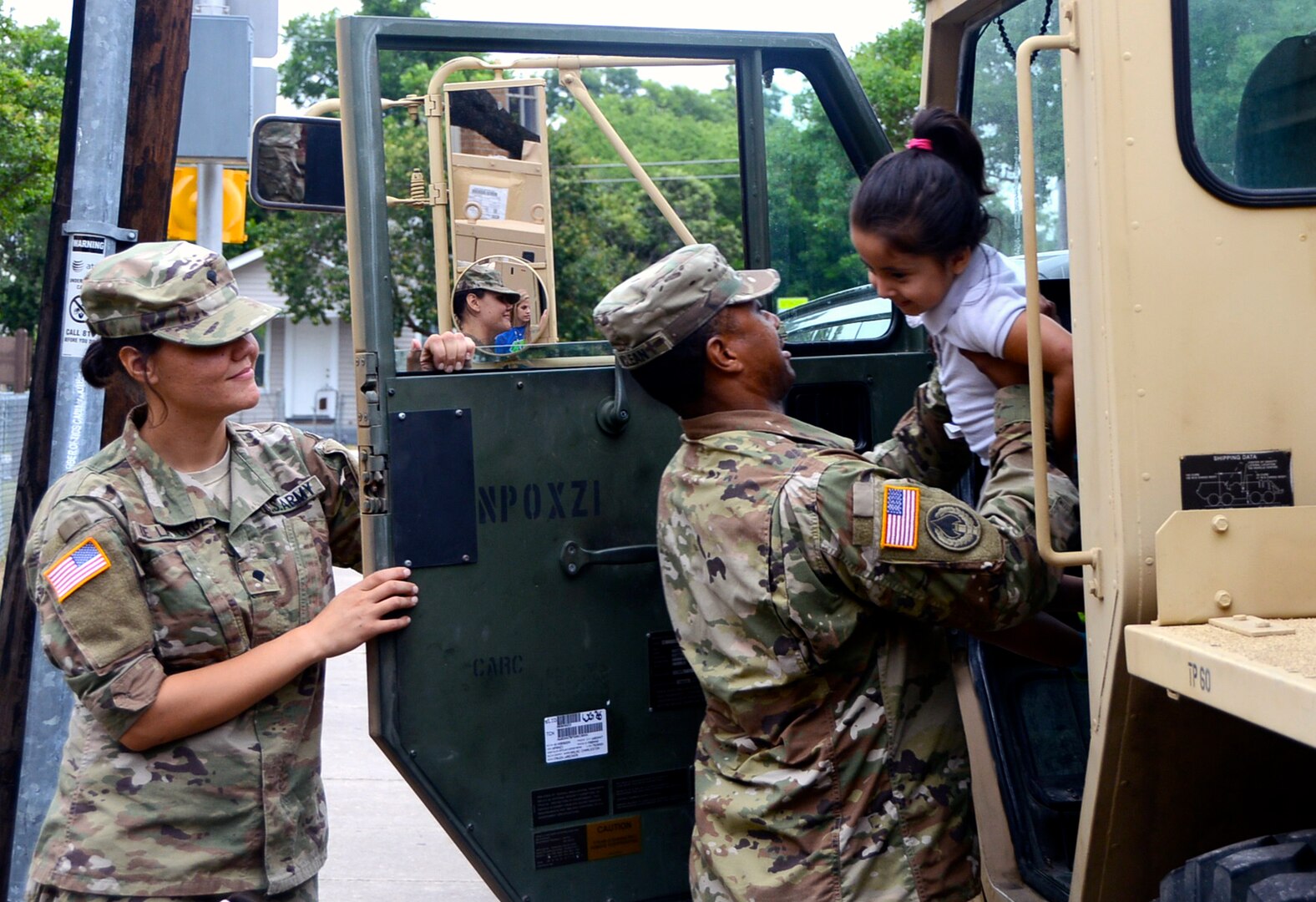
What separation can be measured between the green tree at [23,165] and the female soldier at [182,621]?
32.2ft

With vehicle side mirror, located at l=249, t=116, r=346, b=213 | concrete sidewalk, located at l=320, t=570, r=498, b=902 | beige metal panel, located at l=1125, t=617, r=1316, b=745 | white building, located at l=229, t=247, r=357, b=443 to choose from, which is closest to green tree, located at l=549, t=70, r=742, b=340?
concrete sidewalk, located at l=320, t=570, r=498, b=902

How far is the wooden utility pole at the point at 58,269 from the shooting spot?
3861 millimetres

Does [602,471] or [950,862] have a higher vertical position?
[602,471]

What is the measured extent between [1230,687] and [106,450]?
5.96 feet

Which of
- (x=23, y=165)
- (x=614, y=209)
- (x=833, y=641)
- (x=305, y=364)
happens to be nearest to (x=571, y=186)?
(x=614, y=209)

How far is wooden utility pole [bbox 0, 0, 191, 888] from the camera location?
3.86 meters

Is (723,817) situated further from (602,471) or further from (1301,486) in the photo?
(1301,486)

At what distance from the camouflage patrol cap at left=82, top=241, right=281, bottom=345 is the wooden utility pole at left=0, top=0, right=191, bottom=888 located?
172 centimetres

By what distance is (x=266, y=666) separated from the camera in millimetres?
2236

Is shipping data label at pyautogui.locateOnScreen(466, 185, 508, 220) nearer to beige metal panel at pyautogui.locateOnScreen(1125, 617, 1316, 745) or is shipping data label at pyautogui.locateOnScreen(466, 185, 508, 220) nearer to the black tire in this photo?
beige metal panel at pyautogui.locateOnScreen(1125, 617, 1316, 745)

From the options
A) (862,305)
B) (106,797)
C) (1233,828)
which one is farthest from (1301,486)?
(106,797)

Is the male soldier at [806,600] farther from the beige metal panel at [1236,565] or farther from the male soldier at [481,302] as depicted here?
the male soldier at [481,302]

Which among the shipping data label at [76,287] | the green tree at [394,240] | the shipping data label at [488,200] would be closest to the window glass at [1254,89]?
the shipping data label at [488,200]

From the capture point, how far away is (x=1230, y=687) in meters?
1.55
